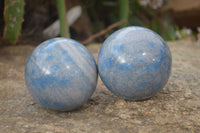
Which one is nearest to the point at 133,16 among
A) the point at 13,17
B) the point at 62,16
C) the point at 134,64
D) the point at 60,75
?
the point at 62,16

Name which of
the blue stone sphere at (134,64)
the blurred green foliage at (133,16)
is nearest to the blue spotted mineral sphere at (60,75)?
the blue stone sphere at (134,64)

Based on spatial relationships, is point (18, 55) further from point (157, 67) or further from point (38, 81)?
point (157, 67)

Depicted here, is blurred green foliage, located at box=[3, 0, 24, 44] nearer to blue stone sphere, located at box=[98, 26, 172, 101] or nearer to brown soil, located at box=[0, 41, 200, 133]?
brown soil, located at box=[0, 41, 200, 133]

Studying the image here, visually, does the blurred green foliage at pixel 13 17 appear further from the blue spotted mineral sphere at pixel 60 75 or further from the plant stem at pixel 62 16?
the blue spotted mineral sphere at pixel 60 75

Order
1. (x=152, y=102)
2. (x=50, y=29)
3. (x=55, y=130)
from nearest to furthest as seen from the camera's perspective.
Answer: (x=55, y=130)
(x=152, y=102)
(x=50, y=29)

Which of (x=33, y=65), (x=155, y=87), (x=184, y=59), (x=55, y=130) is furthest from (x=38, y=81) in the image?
(x=184, y=59)

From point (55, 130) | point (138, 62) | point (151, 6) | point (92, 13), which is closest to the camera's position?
point (55, 130)
